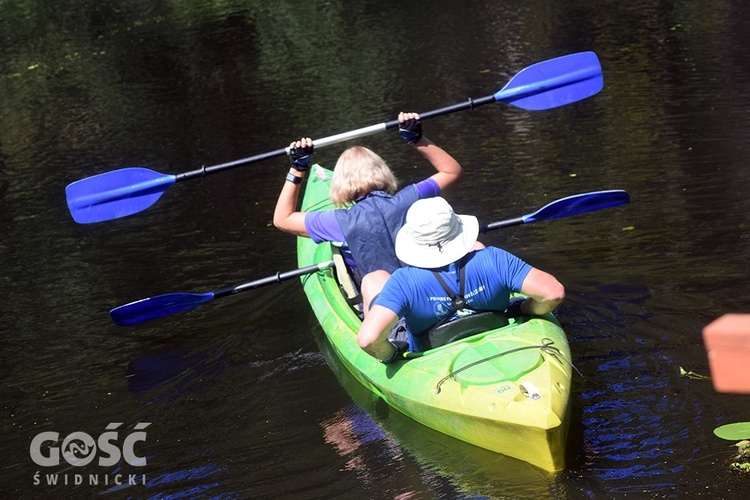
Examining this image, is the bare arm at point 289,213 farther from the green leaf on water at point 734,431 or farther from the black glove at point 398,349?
the green leaf on water at point 734,431

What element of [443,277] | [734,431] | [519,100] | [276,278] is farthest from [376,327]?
[519,100]

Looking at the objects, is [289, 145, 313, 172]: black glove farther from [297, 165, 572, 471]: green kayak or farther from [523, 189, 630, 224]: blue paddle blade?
[523, 189, 630, 224]: blue paddle blade

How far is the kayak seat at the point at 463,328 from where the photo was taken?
4.68 meters

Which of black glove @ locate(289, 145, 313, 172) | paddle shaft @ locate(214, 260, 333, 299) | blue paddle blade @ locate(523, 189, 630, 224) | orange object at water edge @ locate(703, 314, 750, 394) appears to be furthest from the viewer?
paddle shaft @ locate(214, 260, 333, 299)

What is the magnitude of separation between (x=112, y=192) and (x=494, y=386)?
3614mm

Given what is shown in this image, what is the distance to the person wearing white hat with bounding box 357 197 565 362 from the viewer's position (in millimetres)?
4410

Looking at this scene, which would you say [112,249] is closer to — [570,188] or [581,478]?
[570,188]

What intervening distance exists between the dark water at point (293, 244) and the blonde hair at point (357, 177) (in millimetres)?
1169

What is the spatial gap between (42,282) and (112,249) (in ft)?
2.54

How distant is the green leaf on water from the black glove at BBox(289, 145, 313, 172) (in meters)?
2.82

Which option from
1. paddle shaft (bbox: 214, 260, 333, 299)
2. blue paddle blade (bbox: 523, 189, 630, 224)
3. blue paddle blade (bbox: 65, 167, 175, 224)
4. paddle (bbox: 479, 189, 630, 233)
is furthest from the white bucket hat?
blue paddle blade (bbox: 65, 167, 175, 224)

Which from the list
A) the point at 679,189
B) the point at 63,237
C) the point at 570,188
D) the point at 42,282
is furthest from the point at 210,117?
the point at 679,189

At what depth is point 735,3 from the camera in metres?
12.8

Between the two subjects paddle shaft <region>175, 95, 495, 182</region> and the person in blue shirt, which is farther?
paddle shaft <region>175, 95, 495, 182</region>
